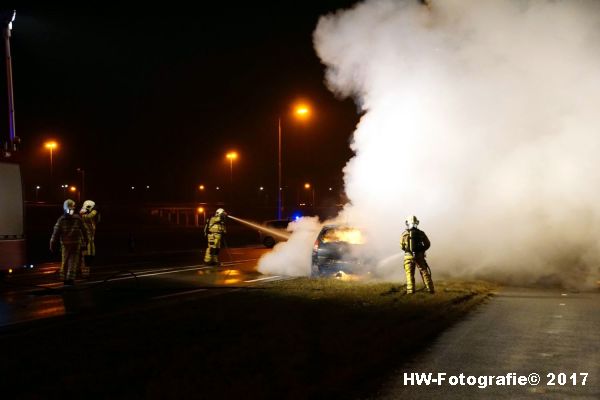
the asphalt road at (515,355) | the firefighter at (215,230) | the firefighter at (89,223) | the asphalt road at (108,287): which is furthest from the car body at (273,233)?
the asphalt road at (515,355)

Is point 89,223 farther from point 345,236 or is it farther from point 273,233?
point 273,233

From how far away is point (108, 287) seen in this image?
14.1 meters

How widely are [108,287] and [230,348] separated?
742 cm

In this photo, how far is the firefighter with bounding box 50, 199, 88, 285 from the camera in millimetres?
14109

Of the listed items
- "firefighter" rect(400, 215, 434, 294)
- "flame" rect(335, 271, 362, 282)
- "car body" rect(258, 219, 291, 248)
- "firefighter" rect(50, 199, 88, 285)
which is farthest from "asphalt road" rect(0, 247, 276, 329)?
"car body" rect(258, 219, 291, 248)

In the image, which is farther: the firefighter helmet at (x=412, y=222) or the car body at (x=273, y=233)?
the car body at (x=273, y=233)

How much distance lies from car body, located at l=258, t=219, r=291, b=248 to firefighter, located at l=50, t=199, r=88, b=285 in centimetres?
1813

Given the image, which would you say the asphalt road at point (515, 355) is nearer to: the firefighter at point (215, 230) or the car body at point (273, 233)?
the firefighter at point (215, 230)

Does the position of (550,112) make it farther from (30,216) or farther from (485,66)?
(30,216)

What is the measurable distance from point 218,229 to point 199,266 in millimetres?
1541

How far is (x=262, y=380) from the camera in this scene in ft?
20.4

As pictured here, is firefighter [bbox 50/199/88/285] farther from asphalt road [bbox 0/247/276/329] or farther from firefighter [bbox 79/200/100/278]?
firefighter [bbox 79/200/100/278]

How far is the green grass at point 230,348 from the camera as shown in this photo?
6.02 m

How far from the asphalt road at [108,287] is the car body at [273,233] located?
11.2m
